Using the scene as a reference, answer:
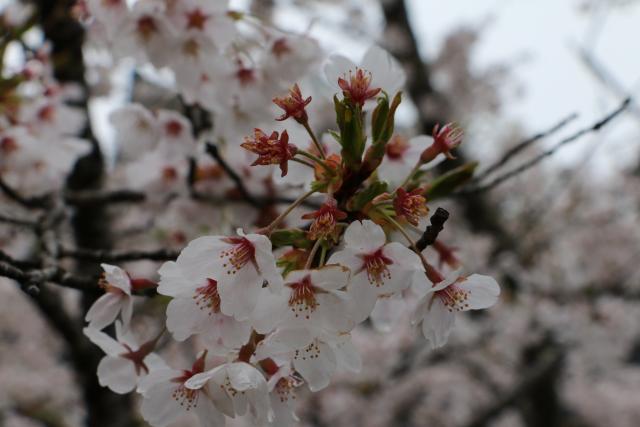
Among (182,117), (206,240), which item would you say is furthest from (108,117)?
(206,240)

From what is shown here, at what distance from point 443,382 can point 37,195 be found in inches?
212

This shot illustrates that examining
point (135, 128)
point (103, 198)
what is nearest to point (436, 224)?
point (135, 128)

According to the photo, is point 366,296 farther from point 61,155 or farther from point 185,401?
point 61,155

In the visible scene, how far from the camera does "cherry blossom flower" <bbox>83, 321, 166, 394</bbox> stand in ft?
3.13

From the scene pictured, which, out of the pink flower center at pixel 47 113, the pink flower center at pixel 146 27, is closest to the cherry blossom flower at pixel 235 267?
the pink flower center at pixel 146 27

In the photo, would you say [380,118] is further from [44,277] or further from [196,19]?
[196,19]

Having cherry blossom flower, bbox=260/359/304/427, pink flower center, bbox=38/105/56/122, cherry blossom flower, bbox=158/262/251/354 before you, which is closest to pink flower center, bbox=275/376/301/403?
cherry blossom flower, bbox=260/359/304/427

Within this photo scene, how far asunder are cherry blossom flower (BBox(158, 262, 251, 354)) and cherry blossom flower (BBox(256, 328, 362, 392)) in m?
0.05

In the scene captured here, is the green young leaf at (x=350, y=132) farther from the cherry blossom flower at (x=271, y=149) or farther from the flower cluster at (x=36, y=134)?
the flower cluster at (x=36, y=134)

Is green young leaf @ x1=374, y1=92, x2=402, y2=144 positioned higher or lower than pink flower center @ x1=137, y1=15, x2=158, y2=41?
higher

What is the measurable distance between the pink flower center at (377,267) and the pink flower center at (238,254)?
0.53 ft

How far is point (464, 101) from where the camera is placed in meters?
9.45

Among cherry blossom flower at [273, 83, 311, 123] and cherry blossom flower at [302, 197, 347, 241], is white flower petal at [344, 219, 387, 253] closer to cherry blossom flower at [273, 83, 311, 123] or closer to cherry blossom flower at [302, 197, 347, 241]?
cherry blossom flower at [302, 197, 347, 241]

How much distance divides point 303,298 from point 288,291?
0.03 metres
